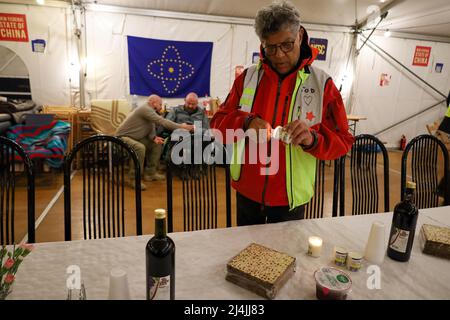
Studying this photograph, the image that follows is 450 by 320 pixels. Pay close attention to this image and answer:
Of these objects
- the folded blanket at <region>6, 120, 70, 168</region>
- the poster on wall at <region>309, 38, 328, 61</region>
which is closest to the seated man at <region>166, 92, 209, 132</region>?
the folded blanket at <region>6, 120, 70, 168</region>

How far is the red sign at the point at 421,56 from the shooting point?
6441 millimetres

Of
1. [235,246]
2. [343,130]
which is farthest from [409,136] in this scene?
[235,246]

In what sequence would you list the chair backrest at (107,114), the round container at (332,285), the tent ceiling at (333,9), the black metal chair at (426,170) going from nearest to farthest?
the round container at (332,285) < the black metal chair at (426,170) < the chair backrest at (107,114) < the tent ceiling at (333,9)

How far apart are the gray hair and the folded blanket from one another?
11.0 ft

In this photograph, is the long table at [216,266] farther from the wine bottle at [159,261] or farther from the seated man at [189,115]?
the seated man at [189,115]

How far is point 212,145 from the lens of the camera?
5.32 ft

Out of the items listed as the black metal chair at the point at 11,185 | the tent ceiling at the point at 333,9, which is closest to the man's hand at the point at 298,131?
the black metal chair at the point at 11,185

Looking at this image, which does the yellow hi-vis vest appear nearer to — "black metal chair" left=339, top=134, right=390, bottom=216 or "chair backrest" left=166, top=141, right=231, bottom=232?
"chair backrest" left=166, top=141, right=231, bottom=232

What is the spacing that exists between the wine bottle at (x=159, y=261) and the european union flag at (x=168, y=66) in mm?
4831

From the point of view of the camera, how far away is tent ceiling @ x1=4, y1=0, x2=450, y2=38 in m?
4.64

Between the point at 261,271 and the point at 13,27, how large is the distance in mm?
5603

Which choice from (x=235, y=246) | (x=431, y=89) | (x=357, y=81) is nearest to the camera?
(x=235, y=246)
